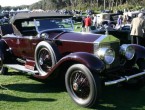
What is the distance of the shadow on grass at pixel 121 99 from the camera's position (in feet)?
18.6

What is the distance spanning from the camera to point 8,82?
25.2ft

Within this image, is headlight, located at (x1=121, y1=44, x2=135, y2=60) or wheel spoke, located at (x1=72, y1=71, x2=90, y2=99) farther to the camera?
headlight, located at (x1=121, y1=44, x2=135, y2=60)

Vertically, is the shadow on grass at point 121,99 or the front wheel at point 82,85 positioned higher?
the front wheel at point 82,85

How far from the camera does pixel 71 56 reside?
18.9 feet

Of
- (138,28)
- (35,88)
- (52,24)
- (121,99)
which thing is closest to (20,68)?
(35,88)

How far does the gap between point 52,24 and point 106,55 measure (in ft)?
7.23

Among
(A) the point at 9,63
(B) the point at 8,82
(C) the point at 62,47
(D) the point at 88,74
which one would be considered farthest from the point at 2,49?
(D) the point at 88,74

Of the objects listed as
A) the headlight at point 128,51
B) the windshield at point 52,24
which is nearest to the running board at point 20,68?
the windshield at point 52,24

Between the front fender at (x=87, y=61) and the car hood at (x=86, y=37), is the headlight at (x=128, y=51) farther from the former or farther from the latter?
the front fender at (x=87, y=61)

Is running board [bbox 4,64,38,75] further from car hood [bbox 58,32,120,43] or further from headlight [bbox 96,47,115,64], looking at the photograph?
headlight [bbox 96,47,115,64]

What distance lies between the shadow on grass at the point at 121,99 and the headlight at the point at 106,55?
82cm

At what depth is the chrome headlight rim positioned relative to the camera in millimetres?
5902

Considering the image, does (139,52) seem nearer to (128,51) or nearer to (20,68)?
(128,51)

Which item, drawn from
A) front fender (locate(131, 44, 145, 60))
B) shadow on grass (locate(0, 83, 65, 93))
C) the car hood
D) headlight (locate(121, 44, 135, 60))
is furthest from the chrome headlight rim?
shadow on grass (locate(0, 83, 65, 93))
